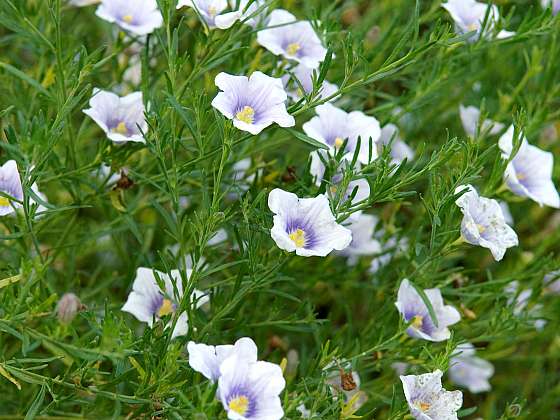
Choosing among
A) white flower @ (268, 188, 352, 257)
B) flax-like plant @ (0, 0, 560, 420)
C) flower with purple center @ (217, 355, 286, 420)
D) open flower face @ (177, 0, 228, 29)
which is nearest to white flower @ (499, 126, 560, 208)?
flax-like plant @ (0, 0, 560, 420)

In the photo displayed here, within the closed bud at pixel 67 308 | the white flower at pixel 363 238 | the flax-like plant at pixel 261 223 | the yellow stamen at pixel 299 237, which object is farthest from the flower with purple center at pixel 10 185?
the white flower at pixel 363 238

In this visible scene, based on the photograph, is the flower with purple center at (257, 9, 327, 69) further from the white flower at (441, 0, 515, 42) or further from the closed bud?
the closed bud

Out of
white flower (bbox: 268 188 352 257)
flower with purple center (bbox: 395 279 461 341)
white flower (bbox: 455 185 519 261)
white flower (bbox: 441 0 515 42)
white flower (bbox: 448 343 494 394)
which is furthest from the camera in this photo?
white flower (bbox: 448 343 494 394)

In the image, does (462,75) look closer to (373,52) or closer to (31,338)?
(373,52)

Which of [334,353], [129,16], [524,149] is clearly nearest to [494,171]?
[524,149]

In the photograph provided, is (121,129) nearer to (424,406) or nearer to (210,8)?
(210,8)
